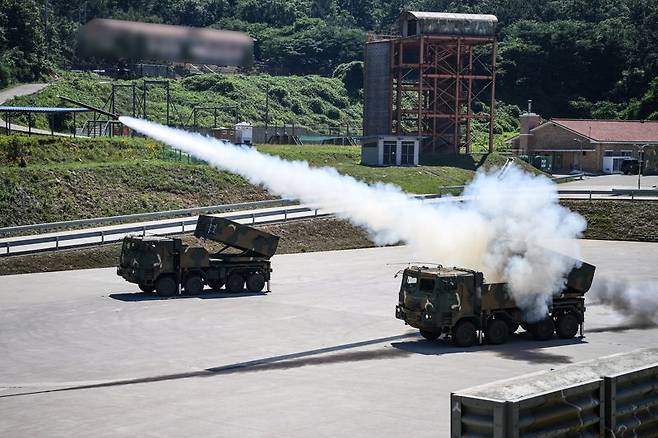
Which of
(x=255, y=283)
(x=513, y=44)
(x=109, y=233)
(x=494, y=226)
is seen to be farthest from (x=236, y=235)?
(x=513, y=44)

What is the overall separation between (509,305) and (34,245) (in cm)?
3066

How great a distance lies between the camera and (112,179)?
74562mm

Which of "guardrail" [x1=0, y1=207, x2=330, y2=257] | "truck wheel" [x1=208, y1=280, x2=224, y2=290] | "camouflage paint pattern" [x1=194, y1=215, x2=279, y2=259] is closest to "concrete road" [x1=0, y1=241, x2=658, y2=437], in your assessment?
"truck wheel" [x1=208, y1=280, x2=224, y2=290]

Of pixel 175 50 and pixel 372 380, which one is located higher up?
pixel 175 50

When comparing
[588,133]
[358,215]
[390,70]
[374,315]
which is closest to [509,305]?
[374,315]

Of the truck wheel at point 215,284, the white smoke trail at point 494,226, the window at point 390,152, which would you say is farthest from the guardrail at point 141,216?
the window at point 390,152

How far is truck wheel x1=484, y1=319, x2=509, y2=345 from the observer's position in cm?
3631

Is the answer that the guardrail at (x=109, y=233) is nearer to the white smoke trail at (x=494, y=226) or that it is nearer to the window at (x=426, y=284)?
the white smoke trail at (x=494, y=226)

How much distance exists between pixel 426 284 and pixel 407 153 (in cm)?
6379

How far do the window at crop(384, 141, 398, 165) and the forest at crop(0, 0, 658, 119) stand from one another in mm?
34849

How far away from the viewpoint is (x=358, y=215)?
46.5 meters

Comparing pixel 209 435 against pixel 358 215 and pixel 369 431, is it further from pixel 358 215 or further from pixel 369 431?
pixel 358 215

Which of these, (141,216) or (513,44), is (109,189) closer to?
(141,216)

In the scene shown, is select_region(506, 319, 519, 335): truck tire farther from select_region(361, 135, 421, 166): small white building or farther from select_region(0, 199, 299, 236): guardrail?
select_region(361, 135, 421, 166): small white building
